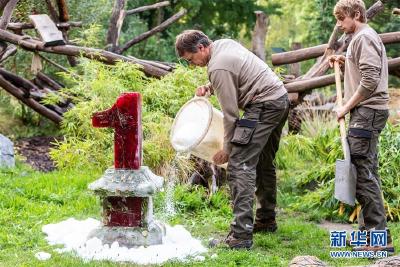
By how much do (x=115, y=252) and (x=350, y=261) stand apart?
1764 mm

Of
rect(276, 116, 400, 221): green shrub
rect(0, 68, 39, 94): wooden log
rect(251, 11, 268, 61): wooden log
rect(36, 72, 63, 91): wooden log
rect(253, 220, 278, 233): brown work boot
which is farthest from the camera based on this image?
rect(36, 72, 63, 91): wooden log

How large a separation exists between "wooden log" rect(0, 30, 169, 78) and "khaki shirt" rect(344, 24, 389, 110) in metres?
3.56

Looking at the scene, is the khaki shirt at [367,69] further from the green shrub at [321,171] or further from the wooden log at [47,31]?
the wooden log at [47,31]

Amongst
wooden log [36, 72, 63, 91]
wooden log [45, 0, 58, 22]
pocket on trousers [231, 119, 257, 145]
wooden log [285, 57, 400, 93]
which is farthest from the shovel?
wooden log [36, 72, 63, 91]

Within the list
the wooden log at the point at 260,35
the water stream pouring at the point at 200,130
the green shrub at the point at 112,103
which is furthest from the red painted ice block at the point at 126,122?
the wooden log at the point at 260,35

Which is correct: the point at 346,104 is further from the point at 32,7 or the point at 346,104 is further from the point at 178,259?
the point at 32,7

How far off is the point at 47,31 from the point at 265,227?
14.1ft

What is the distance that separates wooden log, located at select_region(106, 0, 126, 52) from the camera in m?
10.5

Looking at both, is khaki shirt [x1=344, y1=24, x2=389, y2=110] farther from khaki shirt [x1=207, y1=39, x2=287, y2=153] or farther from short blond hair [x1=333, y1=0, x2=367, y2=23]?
khaki shirt [x1=207, y1=39, x2=287, y2=153]

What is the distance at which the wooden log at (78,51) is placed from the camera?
862 cm

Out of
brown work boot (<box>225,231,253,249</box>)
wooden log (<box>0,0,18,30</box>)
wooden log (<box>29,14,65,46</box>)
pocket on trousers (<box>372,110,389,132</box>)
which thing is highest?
wooden log (<box>0,0,18,30</box>)

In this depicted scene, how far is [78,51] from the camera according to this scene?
28.9 ft

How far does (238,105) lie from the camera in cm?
554

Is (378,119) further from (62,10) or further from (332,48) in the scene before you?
(62,10)
